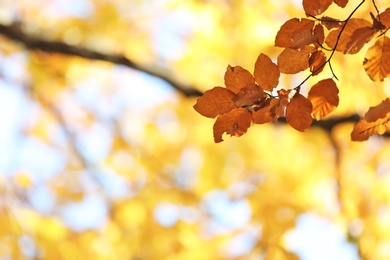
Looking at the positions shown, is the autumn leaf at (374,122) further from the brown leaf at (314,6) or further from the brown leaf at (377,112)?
the brown leaf at (314,6)

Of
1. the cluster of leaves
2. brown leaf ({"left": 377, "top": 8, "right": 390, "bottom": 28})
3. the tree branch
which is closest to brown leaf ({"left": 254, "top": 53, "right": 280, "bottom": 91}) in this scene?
the cluster of leaves

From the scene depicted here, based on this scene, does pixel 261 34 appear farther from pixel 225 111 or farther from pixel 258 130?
pixel 225 111

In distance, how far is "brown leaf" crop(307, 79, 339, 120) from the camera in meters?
1.29

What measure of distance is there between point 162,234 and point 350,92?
1.70m

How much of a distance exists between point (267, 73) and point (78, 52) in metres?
2.08

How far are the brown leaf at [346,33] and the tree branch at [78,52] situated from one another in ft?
5.45

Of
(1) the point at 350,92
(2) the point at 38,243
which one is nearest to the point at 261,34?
(1) the point at 350,92

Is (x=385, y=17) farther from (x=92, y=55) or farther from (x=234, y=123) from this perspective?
(x=92, y=55)

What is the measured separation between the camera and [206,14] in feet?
16.3

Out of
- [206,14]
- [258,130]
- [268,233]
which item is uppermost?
[206,14]

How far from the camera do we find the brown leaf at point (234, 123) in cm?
129

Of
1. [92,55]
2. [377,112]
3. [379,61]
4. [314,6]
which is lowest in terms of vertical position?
[377,112]

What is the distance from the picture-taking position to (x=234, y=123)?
4.26ft

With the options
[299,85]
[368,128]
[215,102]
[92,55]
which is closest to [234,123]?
[215,102]
